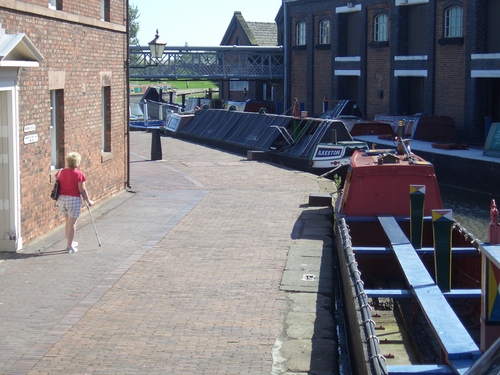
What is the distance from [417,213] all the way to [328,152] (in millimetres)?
12555

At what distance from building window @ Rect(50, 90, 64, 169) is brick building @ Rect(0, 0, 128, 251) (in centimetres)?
2

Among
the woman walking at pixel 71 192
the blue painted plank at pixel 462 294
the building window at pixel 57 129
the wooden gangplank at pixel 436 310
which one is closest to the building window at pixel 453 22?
the building window at pixel 57 129

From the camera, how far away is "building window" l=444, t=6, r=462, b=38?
3309cm

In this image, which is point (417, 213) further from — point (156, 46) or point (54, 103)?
point (156, 46)

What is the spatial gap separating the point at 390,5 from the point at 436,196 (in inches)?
1006

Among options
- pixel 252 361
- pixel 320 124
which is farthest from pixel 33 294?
pixel 320 124

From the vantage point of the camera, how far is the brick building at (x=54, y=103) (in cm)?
1192

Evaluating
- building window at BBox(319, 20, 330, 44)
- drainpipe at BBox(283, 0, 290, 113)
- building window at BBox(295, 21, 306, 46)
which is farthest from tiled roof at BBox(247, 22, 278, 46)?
building window at BBox(319, 20, 330, 44)

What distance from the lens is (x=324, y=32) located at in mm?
44125

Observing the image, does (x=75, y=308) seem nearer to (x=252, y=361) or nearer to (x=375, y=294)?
(x=252, y=361)

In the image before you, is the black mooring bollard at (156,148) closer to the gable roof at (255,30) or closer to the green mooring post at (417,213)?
the green mooring post at (417,213)

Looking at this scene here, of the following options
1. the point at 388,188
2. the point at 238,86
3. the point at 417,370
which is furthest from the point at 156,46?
the point at 238,86

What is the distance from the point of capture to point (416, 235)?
40.0 ft

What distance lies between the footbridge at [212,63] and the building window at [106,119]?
25572mm
